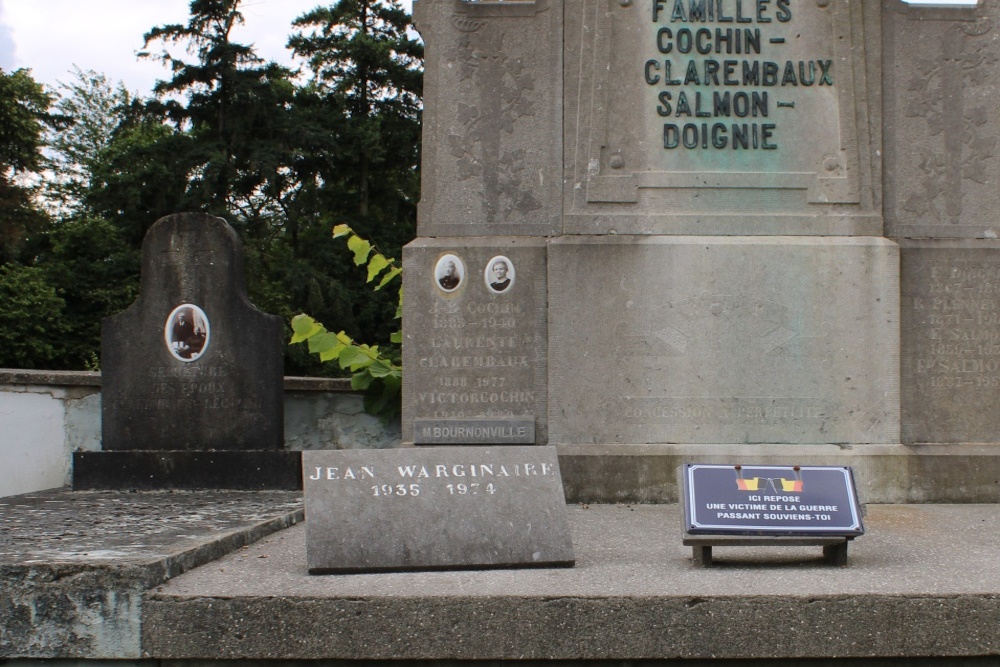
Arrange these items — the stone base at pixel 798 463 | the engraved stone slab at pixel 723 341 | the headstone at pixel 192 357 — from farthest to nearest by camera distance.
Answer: the headstone at pixel 192 357 < the engraved stone slab at pixel 723 341 < the stone base at pixel 798 463

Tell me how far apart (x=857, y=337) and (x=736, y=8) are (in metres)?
2.05

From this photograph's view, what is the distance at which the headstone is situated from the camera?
6758 mm

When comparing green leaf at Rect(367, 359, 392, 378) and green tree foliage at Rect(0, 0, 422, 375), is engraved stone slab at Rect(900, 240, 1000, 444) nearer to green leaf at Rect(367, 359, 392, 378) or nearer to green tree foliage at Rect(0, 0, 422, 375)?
green leaf at Rect(367, 359, 392, 378)

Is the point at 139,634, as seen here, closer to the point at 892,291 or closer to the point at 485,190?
the point at 485,190

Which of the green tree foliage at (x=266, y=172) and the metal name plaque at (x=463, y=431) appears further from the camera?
the green tree foliage at (x=266, y=172)

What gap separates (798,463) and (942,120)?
7.25ft

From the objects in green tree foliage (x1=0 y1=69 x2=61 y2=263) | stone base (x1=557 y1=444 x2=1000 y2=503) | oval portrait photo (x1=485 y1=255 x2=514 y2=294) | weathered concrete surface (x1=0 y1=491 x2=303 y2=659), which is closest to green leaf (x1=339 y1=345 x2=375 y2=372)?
oval portrait photo (x1=485 y1=255 x2=514 y2=294)

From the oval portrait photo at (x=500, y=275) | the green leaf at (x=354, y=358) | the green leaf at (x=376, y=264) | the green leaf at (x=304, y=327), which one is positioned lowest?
the green leaf at (x=354, y=358)

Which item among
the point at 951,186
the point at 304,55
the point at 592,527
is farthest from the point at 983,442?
the point at 304,55

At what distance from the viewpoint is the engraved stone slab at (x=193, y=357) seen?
22.2 ft

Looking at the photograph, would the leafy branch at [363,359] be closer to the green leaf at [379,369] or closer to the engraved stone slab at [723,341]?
the green leaf at [379,369]

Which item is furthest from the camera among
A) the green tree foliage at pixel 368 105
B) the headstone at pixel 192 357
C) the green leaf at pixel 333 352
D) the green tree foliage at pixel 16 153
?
the green tree foliage at pixel 368 105

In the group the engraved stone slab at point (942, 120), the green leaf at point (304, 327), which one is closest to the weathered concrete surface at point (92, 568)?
the green leaf at point (304, 327)

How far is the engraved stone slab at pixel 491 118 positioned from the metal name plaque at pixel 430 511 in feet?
7.59
